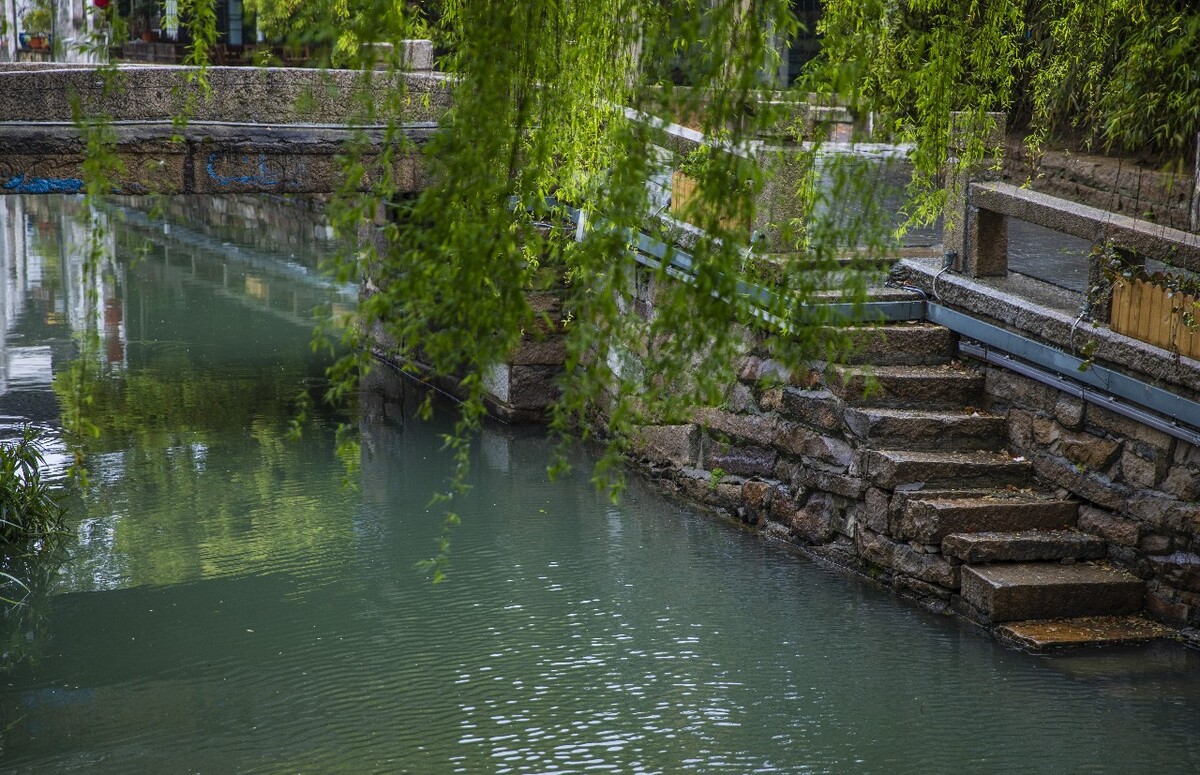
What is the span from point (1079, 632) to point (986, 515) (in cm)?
66

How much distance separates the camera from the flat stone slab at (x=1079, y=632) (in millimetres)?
5586

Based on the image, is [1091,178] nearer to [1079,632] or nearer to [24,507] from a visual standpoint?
[1079,632]

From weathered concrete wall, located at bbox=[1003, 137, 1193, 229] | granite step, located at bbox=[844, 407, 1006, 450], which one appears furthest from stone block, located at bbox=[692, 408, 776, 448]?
weathered concrete wall, located at bbox=[1003, 137, 1193, 229]

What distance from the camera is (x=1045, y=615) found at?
5797 millimetres

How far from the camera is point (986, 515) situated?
6.08 m

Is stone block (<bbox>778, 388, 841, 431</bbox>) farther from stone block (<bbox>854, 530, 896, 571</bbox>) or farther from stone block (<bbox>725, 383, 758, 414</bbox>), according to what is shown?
stone block (<bbox>854, 530, 896, 571</bbox>)

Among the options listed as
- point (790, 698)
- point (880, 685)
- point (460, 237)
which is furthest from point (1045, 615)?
point (460, 237)

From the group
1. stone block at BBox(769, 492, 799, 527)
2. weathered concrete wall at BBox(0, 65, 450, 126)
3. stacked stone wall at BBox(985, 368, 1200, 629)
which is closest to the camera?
stacked stone wall at BBox(985, 368, 1200, 629)

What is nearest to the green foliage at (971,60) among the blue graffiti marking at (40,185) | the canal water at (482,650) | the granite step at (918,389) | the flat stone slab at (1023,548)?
the granite step at (918,389)

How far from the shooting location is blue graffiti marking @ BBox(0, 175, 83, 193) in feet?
25.7

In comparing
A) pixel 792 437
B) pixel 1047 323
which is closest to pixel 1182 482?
pixel 1047 323

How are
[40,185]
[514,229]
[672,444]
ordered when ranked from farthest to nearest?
[672,444] < [40,185] < [514,229]

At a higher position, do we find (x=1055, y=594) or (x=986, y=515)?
(x=986, y=515)

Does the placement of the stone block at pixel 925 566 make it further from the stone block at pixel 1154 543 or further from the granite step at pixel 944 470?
the stone block at pixel 1154 543
